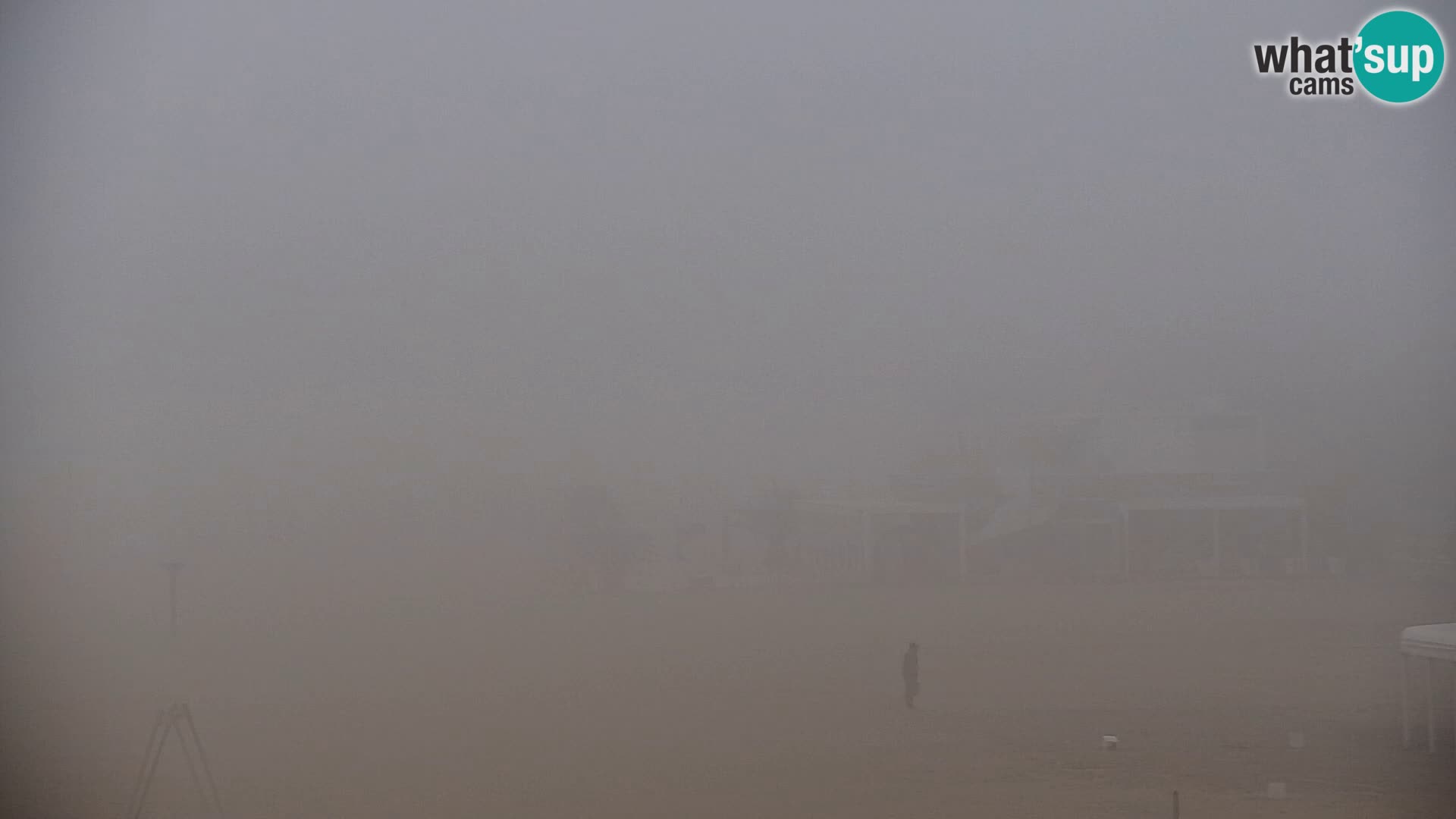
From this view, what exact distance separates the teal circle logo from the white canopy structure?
884mm

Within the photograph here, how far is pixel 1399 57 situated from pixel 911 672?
51.7 inches

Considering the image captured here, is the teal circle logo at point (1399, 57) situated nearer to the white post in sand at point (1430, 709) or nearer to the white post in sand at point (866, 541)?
the white post in sand at point (1430, 709)

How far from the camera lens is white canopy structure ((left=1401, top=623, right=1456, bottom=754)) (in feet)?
5.60

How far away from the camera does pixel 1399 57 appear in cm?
172

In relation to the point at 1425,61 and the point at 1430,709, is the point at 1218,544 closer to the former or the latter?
the point at 1430,709

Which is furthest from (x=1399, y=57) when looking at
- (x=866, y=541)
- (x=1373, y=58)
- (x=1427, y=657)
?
(x=866, y=541)

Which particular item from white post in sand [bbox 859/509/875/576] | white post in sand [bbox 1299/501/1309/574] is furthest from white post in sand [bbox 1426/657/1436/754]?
white post in sand [bbox 859/509/875/576]

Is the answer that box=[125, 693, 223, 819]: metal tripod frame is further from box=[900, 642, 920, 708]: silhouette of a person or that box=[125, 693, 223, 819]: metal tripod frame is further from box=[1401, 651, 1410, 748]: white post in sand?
box=[1401, 651, 1410, 748]: white post in sand

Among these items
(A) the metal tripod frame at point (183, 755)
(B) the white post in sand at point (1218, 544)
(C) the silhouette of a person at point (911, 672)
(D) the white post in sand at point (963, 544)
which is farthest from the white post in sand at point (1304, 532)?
(A) the metal tripod frame at point (183, 755)

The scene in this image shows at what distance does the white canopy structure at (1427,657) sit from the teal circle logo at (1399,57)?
88cm

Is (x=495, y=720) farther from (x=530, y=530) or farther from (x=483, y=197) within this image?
(x=483, y=197)

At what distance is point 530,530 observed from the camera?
1796 millimetres

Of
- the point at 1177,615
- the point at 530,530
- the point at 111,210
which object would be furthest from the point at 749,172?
the point at 111,210

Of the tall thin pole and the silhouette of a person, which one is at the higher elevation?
the tall thin pole
